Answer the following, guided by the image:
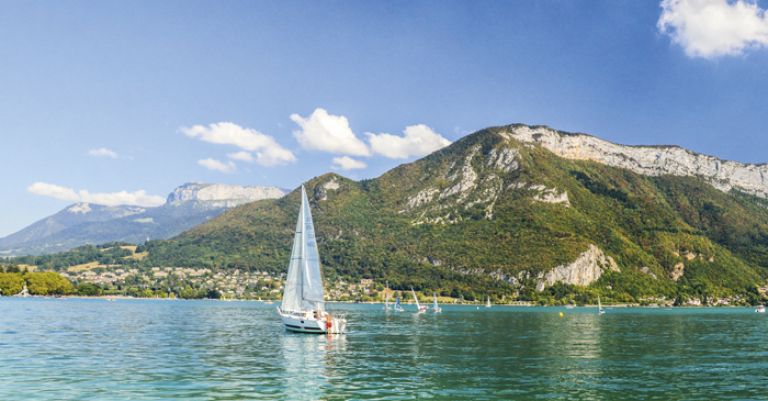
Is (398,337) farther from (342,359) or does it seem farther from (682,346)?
(682,346)

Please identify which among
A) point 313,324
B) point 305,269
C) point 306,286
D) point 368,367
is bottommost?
point 368,367

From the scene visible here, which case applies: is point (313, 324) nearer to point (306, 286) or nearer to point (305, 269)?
point (306, 286)

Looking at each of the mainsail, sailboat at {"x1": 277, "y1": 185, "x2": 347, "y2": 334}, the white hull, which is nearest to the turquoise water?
the white hull

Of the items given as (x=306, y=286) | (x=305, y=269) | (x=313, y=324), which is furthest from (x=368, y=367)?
(x=305, y=269)

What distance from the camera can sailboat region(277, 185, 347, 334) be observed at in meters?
83.4

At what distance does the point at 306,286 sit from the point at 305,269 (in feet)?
7.45

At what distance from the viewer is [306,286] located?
84.0 m

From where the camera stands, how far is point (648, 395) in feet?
132

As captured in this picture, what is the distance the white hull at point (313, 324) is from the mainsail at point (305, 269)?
46.8 inches

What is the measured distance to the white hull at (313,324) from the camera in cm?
8369

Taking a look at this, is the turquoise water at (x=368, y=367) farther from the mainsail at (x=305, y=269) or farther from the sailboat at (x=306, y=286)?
the mainsail at (x=305, y=269)

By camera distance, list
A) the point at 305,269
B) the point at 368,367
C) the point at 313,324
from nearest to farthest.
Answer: the point at 368,367
the point at 313,324
the point at 305,269

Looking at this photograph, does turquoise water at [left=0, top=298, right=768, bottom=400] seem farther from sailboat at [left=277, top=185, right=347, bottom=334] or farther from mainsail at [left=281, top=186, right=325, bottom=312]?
mainsail at [left=281, top=186, right=325, bottom=312]

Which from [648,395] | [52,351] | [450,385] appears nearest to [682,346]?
[648,395]
